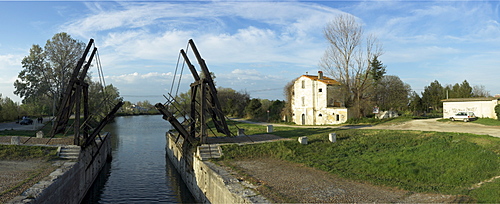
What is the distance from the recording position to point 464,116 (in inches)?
1313

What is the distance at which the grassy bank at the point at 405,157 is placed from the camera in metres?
12.6

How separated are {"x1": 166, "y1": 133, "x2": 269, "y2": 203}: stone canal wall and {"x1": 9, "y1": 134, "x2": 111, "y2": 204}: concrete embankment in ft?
18.0

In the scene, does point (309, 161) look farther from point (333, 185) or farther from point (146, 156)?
point (146, 156)

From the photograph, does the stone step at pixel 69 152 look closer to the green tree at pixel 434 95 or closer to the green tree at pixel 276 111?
the green tree at pixel 276 111

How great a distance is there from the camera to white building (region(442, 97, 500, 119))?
34094 millimetres

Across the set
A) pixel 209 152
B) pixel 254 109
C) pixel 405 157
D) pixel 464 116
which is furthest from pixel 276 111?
pixel 405 157

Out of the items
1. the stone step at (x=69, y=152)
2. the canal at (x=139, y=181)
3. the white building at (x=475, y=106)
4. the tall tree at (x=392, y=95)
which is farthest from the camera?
the tall tree at (x=392, y=95)

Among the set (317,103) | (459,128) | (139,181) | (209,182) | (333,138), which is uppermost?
(317,103)

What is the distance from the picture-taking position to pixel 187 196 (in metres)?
18.2

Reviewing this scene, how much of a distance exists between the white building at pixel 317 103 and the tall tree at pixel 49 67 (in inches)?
1245

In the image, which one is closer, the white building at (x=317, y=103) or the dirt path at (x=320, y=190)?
the dirt path at (x=320, y=190)

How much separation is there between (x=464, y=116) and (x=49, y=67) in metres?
51.6

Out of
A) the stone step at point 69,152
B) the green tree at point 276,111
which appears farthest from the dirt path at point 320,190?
the green tree at point 276,111

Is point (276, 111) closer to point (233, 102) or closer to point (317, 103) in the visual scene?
point (317, 103)
